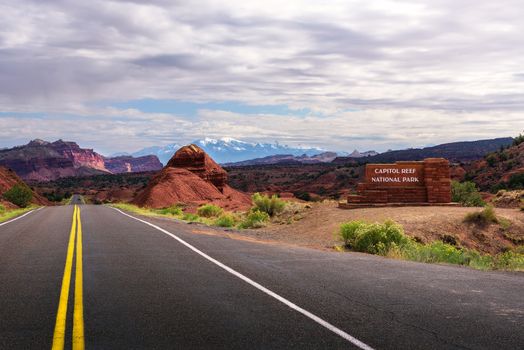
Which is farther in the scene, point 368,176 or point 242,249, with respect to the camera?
point 368,176

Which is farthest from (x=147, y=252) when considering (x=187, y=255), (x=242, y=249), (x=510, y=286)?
(x=510, y=286)

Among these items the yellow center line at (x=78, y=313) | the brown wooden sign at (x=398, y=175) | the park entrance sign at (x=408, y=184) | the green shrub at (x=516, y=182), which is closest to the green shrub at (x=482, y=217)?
the park entrance sign at (x=408, y=184)

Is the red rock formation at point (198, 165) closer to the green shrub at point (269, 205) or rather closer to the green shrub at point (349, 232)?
the green shrub at point (269, 205)

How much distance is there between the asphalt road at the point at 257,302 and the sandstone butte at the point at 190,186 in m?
40.6

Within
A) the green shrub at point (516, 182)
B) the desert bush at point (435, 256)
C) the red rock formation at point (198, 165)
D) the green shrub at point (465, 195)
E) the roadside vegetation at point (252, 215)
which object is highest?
the red rock formation at point (198, 165)

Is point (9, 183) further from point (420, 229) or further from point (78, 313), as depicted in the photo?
point (78, 313)

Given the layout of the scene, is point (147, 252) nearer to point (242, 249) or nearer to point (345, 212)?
point (242, 249)

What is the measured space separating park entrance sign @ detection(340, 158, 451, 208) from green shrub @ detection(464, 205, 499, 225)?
506 cm

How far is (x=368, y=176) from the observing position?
30.0 m

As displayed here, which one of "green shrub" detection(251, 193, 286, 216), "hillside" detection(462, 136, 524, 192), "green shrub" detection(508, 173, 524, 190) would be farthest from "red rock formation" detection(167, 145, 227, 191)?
"green shrub" detection(251, 193, 286, 216)

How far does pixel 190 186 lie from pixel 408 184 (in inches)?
1505

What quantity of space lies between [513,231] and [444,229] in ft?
11.1

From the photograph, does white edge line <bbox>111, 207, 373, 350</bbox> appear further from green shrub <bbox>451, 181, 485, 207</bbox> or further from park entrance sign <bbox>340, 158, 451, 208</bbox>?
green shrub <bbox>451, 181, 485, 207</bbox>

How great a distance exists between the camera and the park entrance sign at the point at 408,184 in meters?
A: 29.5
